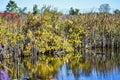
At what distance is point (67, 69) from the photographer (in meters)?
20.9

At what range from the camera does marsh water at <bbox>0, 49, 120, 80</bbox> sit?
56.9 feet

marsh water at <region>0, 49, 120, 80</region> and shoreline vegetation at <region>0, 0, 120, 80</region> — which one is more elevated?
shoreline vegetation at <region>0, 0, 120, 80</region>

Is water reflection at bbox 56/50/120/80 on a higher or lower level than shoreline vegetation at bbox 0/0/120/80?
lower

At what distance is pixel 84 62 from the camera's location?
23781 mm

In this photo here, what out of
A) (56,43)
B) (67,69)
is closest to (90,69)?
(67,69)

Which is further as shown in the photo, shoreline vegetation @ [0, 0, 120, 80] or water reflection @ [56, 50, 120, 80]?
shoreline vegetation @ [0, 0, 120, 80]

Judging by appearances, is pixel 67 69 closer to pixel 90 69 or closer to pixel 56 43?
pixel 90 69

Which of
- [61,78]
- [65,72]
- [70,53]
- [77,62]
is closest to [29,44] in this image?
[70,53]

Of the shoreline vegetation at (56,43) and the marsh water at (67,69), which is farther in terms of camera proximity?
the shoreline vegetation at (56,43)

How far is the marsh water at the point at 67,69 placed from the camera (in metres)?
17.3

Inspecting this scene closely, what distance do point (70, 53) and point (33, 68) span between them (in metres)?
8.44

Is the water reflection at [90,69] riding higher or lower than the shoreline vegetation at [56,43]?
lower

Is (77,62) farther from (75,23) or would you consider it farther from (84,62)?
(75,23)

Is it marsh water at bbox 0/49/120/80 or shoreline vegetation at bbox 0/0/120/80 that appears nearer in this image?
marsh water at bbox 0/49/120/80
